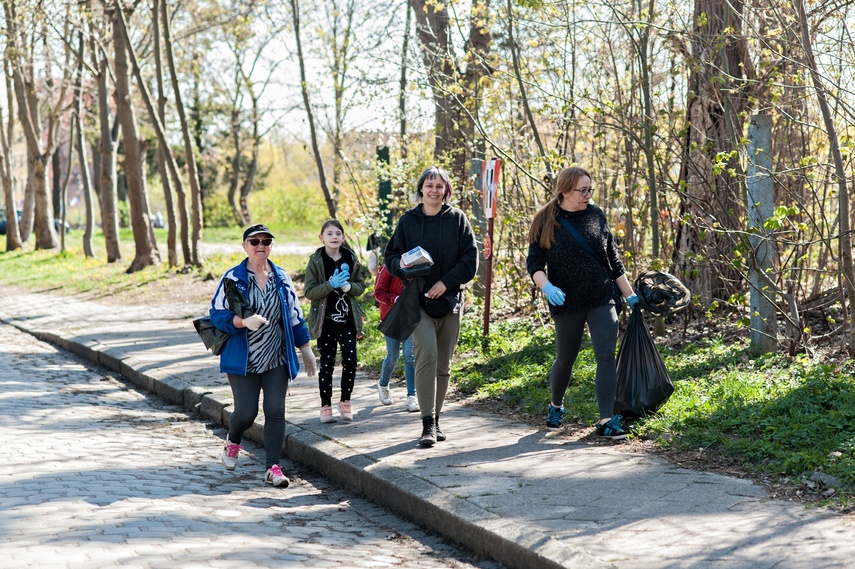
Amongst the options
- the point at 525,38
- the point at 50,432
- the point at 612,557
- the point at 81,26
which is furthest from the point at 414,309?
the point at 81,26

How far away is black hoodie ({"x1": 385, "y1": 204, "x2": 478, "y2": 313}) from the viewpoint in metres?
6.93

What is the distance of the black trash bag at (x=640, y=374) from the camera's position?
23.2ft

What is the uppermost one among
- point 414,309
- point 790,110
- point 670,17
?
point 670,17

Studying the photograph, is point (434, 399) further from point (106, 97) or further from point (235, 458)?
point (106, 97)

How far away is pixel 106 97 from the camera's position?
26422 millimetres

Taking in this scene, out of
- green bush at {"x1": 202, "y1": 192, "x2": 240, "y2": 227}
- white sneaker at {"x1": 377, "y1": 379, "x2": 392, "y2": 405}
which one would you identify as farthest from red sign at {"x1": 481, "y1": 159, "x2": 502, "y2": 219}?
green bush at {"x1": 202, "y1": 192, "x2": 240, "y2": 227}

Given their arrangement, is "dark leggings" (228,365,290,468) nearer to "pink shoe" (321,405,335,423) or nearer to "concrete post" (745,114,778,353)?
"pink shoe" (321,405,335,423)

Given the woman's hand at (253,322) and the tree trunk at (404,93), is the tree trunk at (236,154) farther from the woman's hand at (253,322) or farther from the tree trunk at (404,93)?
the woman's hand at (253,322)

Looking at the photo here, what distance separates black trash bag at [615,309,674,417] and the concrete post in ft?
5.64

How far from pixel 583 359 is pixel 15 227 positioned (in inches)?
1413

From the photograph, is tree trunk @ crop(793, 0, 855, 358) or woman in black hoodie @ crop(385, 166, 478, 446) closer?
woman in black hoodie @ crop(385, 166, 478, 446)

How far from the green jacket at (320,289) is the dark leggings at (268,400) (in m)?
1.05

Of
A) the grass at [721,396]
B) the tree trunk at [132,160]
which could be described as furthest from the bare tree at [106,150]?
the grass at [721,396]

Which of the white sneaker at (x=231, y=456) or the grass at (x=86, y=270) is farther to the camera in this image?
the grass at (x=86, y=270)
